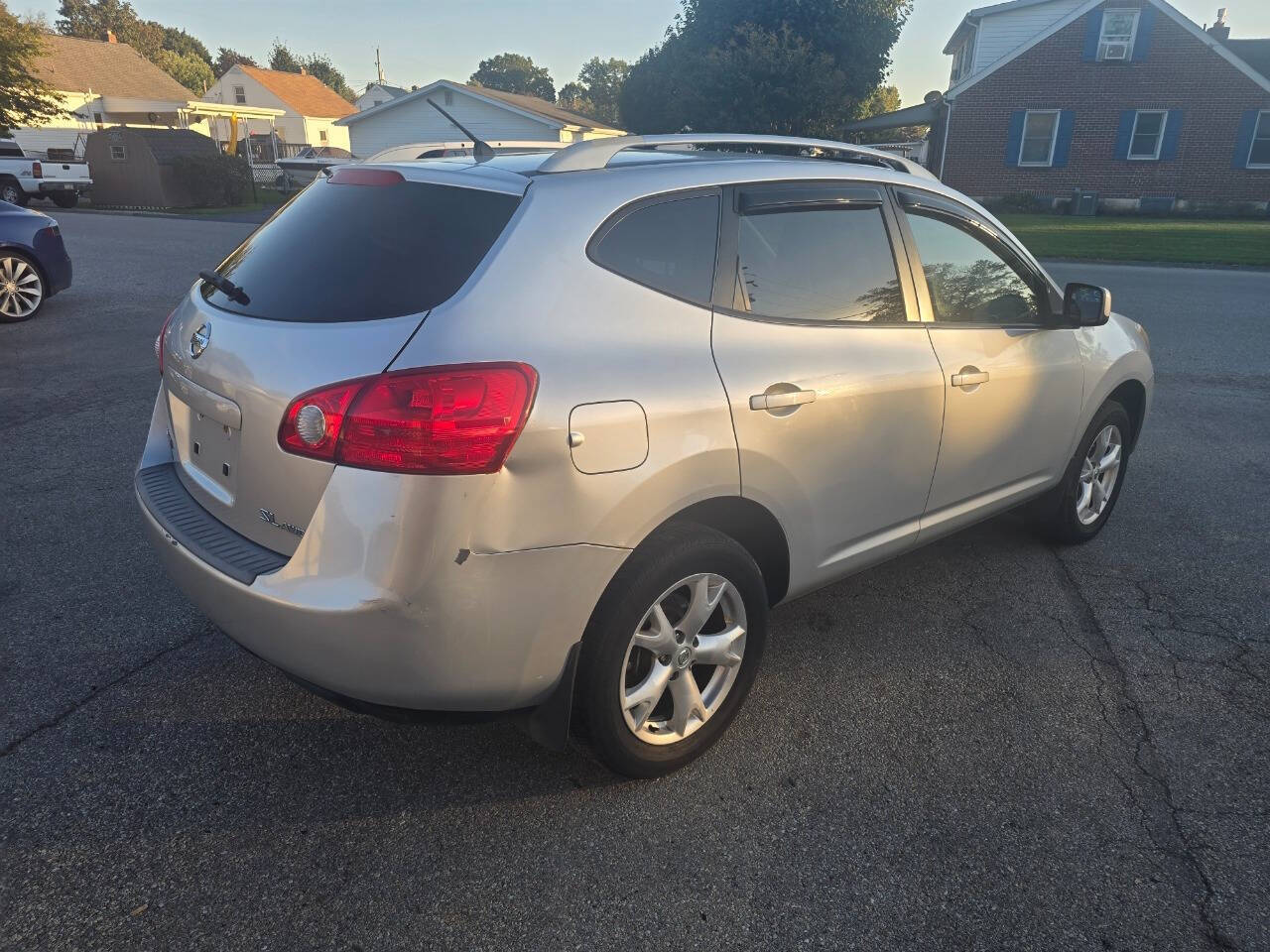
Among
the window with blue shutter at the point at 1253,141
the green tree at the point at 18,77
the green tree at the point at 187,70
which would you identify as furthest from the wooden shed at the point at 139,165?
the green tree at the point at 187,70

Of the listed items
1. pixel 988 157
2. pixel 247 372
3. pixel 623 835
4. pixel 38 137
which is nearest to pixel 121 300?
pixel 247 372

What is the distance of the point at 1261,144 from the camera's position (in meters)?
28.0

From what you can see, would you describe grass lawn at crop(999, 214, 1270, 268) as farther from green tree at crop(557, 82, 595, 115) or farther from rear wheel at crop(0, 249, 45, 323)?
green tree at crop(557, 82, 595, 115)

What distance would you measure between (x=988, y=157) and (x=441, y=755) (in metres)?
31.9

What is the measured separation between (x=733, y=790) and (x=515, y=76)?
131832mm

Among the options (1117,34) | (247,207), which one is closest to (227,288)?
(247,207)

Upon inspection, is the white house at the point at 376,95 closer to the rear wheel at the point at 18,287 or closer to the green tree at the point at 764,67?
the green tree at the point at 764,67

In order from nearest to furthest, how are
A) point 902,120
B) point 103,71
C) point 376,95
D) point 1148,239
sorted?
1. point 1148,239
2. point 902,120
3. point 103,71
4. point 376,95

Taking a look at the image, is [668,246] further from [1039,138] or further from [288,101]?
[288,101]

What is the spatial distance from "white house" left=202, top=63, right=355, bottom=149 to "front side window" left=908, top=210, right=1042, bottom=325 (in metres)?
63.0

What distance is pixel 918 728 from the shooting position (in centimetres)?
307

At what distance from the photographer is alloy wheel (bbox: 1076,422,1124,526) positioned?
448 centimetres

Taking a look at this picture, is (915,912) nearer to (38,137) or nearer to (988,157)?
(988,157)

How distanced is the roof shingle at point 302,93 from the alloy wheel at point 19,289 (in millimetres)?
57940
